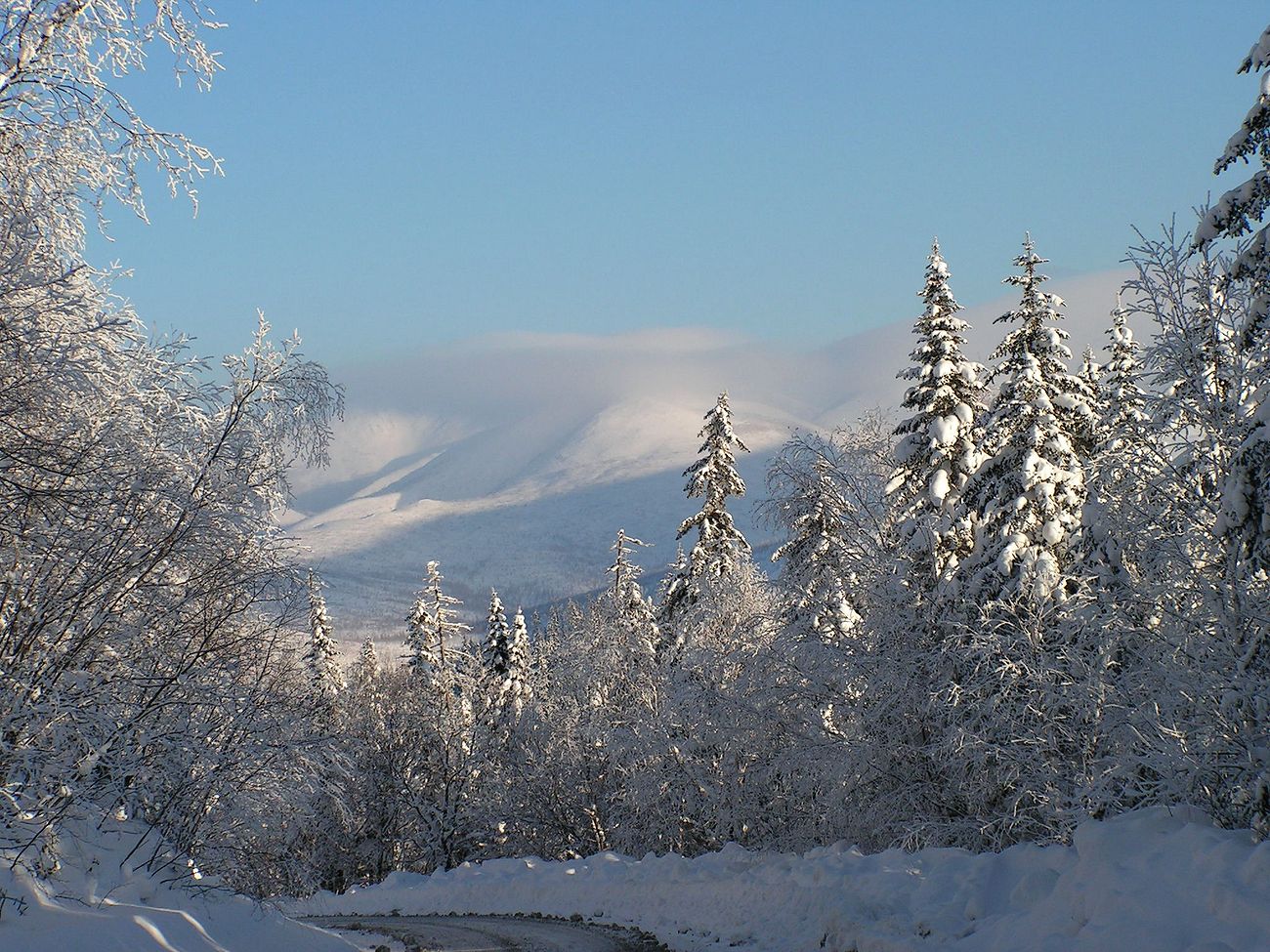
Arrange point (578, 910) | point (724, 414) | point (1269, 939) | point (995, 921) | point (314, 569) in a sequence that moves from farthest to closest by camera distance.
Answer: point (724, 414) → point (578, 910) → point (314, 569) → point (995, 921) → point (1269, 939)

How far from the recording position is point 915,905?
10.1m

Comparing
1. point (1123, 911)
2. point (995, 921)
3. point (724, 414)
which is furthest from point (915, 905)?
point (724, 414)

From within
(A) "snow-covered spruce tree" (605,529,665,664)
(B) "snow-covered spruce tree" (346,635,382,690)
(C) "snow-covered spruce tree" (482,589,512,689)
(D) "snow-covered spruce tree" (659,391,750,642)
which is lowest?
(B) "snow-covered spruce tree" (346,635,382,690)

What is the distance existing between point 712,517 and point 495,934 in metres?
16.6

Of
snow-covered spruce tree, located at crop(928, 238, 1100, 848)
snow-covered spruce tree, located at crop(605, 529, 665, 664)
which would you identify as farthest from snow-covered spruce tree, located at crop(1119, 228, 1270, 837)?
snow-covered spruce tree, located at crop(605, 529, 665, 664)

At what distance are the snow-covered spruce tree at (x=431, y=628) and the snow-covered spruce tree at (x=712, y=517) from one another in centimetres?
2075

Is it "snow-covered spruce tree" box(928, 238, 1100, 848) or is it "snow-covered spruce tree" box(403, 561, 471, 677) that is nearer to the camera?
"snow-covered spruce tree" box(928, 238, 1100, 848)

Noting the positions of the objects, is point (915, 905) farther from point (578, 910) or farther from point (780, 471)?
point (780, 471)

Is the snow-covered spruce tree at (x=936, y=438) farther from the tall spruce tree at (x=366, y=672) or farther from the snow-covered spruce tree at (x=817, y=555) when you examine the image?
the tall spruce tree at (x=366, y=672)

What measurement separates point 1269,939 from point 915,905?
12.7 ft

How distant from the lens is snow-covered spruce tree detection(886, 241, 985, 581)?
812 inches

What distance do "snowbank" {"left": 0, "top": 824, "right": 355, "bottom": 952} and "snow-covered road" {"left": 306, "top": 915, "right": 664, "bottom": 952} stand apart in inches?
115

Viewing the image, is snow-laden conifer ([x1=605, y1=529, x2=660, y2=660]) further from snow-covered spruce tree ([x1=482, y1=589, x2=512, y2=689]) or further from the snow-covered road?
the snow-covered road

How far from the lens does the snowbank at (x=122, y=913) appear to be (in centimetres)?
791
